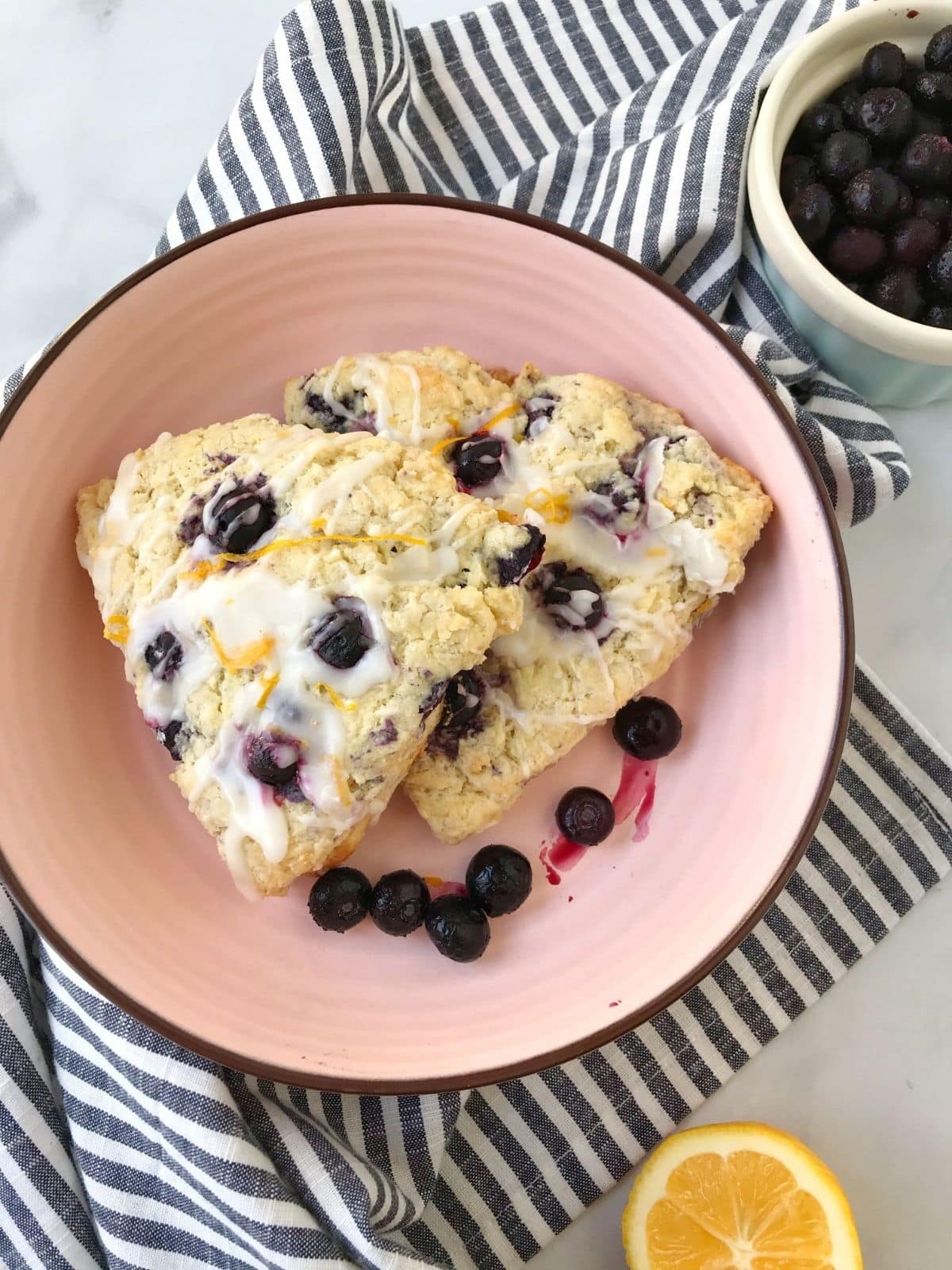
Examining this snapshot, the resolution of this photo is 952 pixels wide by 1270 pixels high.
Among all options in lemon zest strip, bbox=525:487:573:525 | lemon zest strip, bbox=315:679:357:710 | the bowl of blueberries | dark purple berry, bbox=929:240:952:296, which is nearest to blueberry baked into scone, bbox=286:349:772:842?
lemon zest strip, bbox=525:487:573:525

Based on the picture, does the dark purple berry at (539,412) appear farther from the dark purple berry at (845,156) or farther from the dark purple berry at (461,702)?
the dark purple berry at (845,156)

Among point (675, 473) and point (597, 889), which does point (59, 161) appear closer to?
point (675, 473)

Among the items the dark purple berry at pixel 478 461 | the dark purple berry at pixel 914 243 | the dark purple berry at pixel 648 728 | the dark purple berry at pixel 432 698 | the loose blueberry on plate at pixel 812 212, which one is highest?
the loose blueberry on plate at pixel 812 212

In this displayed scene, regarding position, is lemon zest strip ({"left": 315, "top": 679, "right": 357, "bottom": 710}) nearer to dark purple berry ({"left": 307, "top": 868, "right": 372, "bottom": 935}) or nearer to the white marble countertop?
dark purple berry ({"left": 307, "top": 868, "right": 372, "bottom": 935})

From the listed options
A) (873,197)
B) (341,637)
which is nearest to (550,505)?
(341,637)

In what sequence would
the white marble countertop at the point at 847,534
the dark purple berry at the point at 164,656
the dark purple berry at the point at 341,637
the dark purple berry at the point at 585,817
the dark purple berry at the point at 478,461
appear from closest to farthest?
the dark purple berry at the point at 341,637, the dark purple berry at the point at 164,656, the dark purple berry at the point at 478,461, the dark purple berry at the point at 585,817, the white marble countertop at the point at 847,534

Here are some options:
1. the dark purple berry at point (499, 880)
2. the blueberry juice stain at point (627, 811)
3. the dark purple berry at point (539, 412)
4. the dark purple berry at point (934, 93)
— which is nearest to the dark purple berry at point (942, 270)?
the dark purple berry at point (934, 93)

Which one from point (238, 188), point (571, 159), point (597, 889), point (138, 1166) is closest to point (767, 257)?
point (571, 159)
